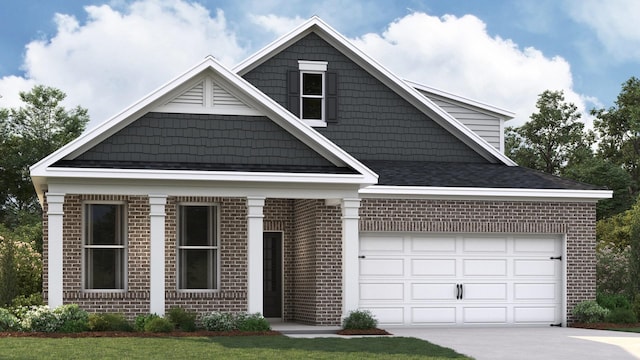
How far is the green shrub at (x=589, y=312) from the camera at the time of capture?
24.2 m

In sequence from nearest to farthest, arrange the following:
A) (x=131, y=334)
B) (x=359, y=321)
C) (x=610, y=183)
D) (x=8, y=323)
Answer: (x=131, y=334) → (x=8, y=323) → (x=359, y=321) → (x=610, y=183)

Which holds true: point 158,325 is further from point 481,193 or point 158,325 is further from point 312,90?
point 312,90

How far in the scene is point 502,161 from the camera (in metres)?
27.6

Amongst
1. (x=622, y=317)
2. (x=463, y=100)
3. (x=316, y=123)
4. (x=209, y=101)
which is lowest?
(x=622, y=317)

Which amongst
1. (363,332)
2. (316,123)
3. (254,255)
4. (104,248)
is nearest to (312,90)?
(316,123)

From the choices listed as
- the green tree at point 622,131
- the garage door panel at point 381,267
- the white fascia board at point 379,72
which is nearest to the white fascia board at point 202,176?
the garage door panel at point 381,267

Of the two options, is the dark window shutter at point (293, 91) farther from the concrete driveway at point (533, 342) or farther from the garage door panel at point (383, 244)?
the concrete driveway at point (533, 342)

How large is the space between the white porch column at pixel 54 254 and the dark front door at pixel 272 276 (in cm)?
597

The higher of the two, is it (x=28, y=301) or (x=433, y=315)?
(x=28, y=301)

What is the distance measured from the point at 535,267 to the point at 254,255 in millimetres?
7242

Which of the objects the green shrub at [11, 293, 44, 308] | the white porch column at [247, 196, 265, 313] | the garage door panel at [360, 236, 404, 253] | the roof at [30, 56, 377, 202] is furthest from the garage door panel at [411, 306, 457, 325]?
the green shrub at [11, 293, 44, 308]

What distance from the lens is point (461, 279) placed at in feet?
79.4

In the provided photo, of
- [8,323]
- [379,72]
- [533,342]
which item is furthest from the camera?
[379,72]

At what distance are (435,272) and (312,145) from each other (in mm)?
4461
